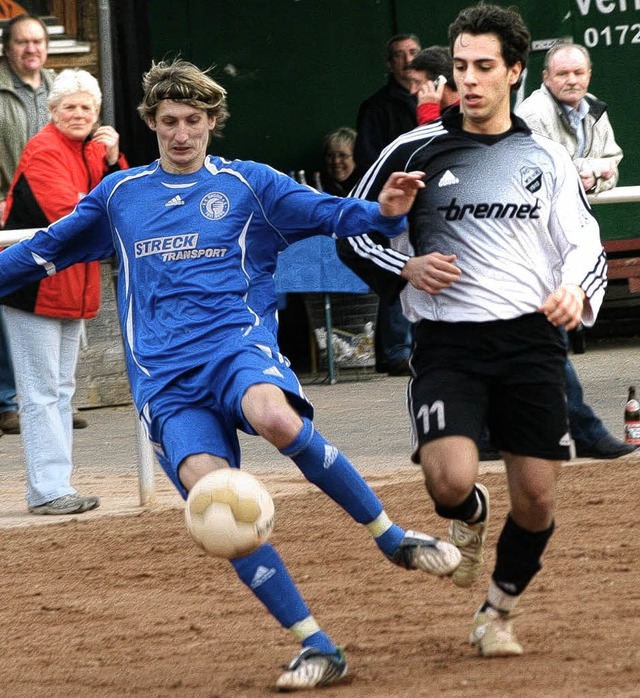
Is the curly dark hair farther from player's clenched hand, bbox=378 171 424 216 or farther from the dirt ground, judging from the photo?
the dirt ground

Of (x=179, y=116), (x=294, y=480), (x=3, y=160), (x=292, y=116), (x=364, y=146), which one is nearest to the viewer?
(x=179, y=116)

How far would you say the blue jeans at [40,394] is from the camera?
8078mm

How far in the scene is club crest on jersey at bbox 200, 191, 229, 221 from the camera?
5.39m

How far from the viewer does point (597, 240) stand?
210 inches

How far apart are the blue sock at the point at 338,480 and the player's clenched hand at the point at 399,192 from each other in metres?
0.77

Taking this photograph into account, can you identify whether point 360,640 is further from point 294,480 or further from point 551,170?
point 294,480

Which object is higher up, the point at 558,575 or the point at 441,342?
the point at 441,342

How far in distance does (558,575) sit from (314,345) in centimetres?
646

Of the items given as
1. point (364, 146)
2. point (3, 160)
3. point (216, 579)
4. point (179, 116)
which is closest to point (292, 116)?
point (364, 146)

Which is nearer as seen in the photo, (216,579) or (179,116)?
(179,116)

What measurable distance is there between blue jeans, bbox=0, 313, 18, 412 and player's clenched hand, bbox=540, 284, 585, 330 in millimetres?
5642

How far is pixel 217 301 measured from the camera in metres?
5.32

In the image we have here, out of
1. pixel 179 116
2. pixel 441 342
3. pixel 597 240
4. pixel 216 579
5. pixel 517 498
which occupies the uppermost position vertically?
pixel 179 116

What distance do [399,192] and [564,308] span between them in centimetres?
67
